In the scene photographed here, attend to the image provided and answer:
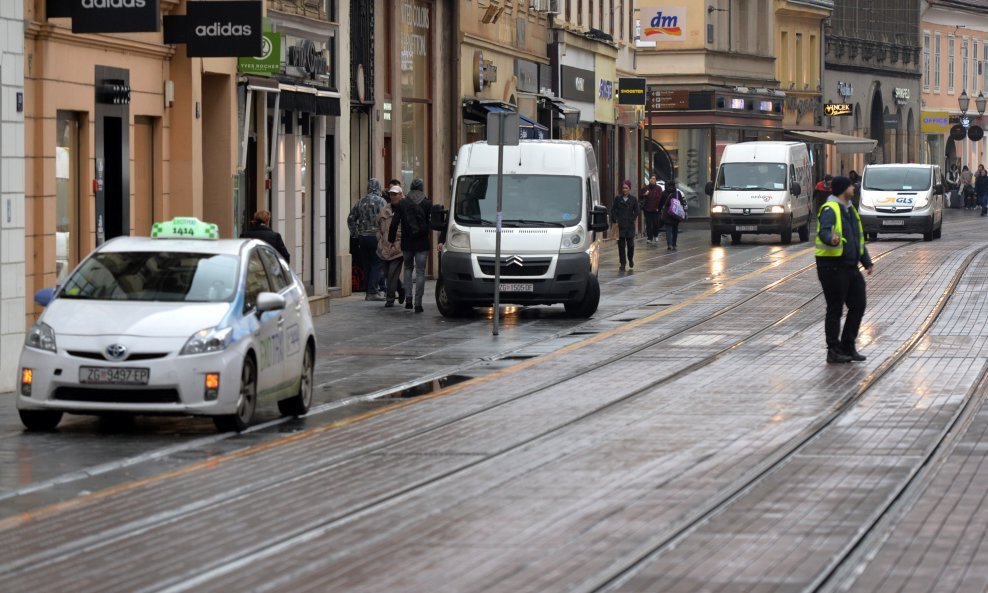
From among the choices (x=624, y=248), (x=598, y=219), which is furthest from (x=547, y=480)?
(x=624, y=248)

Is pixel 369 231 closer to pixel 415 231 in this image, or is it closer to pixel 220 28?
pixel 415 231

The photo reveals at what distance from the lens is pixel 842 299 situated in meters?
20.9

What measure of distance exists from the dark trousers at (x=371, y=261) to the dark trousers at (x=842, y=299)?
1265cm

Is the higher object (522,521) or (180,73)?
(180,73)

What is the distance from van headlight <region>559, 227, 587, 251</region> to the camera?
→ 2797cm

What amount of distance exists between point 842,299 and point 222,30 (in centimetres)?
749

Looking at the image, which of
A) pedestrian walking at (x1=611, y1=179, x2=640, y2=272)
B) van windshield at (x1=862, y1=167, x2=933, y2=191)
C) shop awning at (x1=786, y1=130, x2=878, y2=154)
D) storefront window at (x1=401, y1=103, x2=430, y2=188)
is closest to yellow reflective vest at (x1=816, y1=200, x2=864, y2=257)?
storefront window at (x1=401, y1=103, x2=430, y2=188)

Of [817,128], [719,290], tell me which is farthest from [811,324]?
[817,128]

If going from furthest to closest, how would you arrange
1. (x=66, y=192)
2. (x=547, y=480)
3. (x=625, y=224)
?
(x=625, y=224) → (x=66, y=192) → (x=547, y=480)

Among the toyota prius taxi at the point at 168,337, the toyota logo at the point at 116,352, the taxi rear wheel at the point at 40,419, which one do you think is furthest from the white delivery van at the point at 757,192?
the toyota logo at the point at 116,352

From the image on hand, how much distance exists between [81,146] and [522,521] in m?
13.2

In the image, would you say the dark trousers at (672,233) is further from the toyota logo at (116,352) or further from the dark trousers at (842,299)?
the toyota logo at (116,352)

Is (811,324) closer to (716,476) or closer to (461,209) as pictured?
(461,209)

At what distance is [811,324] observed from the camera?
26.5 meters
